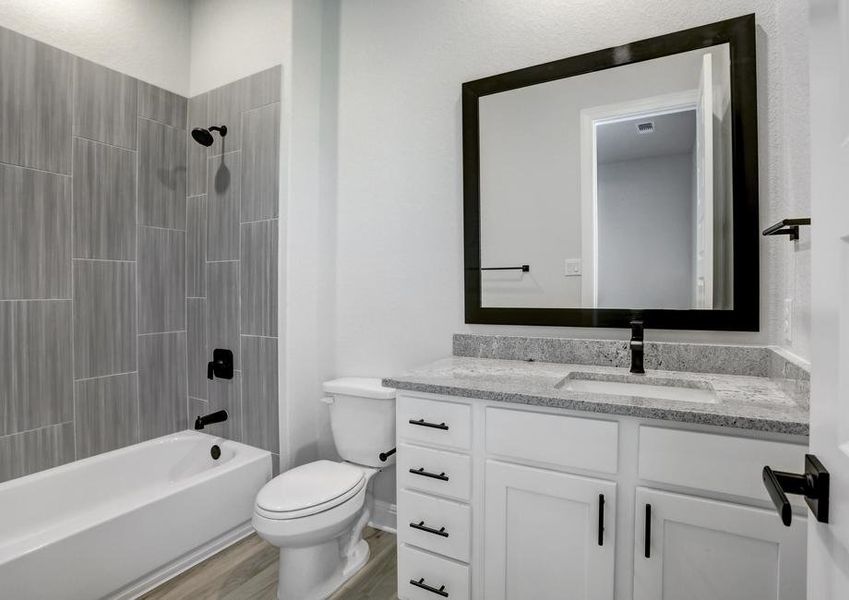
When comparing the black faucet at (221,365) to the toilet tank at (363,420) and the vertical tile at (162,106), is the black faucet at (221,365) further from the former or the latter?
the vertical tile at (162,106)

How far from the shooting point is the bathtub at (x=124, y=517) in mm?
1462

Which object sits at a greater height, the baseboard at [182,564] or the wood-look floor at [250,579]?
the baseboard at [182,564]

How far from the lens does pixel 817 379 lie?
607 millimetres

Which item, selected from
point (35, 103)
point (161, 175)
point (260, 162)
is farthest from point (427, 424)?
point (35, 103)

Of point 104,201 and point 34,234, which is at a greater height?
point 104,201

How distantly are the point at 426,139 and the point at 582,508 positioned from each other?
1658mm

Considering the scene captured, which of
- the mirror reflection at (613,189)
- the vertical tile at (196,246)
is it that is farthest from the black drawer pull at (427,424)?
the vertical tile at (196,246)

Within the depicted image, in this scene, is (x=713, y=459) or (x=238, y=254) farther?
(x=238, y=254)

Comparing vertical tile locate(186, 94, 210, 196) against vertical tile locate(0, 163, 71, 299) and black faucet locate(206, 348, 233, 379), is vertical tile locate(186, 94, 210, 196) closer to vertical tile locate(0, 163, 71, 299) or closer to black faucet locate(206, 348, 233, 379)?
vertical tile locate(0, 163, 71, 299)

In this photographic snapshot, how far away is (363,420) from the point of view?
199cm

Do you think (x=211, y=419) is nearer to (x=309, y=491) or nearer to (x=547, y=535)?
(x=309, y=491)

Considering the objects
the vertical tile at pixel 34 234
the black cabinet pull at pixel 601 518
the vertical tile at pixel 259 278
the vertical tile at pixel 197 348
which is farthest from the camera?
the vertical tile at pixel 197 348

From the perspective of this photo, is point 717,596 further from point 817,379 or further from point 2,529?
Result: point 2,529

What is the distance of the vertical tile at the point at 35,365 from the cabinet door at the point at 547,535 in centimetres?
197
